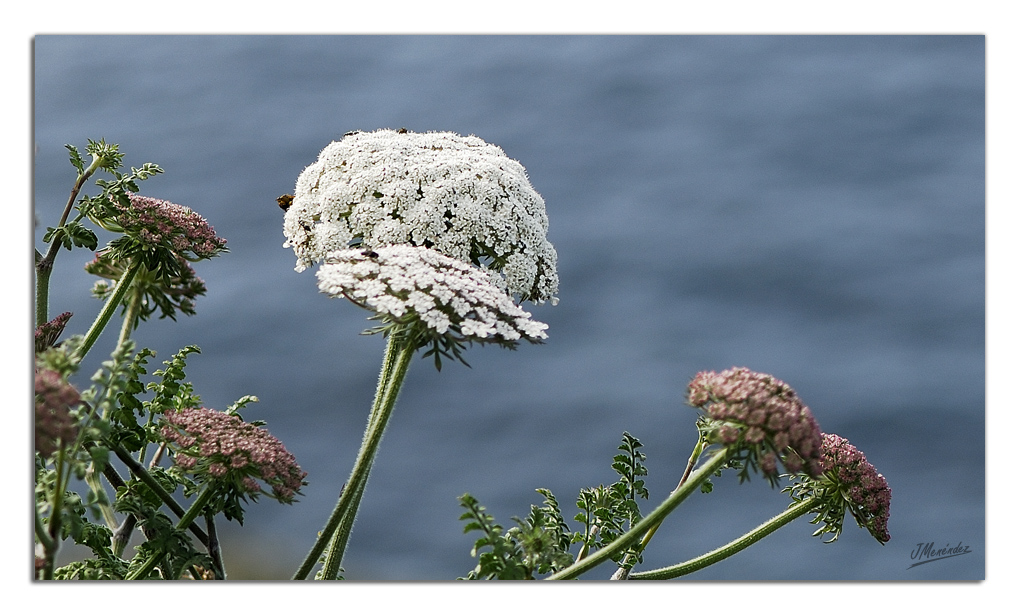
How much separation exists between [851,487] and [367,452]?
3.10ft

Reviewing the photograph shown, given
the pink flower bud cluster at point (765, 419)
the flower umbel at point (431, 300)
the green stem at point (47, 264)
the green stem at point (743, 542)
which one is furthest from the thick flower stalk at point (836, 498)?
the green stem at point (47, 264)

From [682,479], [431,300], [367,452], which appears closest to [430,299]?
[431,300]

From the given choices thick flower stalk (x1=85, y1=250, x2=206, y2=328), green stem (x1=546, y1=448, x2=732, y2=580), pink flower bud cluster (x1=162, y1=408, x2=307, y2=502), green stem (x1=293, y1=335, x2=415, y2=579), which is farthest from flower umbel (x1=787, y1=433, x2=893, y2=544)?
thick flower stalk (x1=85, y1=250, x2=206, y2=328)

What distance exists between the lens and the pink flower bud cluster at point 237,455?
1791 mm

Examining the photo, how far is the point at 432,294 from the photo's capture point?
1719 mm

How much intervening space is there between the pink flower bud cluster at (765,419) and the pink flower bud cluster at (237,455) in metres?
0.77

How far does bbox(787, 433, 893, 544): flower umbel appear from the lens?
1.94 metres

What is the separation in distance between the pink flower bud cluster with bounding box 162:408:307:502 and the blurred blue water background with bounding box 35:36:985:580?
791mm

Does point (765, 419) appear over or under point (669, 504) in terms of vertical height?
over

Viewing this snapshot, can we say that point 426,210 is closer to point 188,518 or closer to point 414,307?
point 414,307

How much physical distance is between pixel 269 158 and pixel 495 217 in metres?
1.58

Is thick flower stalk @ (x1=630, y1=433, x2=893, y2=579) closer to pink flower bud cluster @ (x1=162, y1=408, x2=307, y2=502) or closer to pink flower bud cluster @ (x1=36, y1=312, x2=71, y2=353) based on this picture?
pink flower bud cluster @ (x1=162, y1=408, x2=307, y2=502)

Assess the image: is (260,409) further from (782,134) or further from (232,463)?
(782,134)
